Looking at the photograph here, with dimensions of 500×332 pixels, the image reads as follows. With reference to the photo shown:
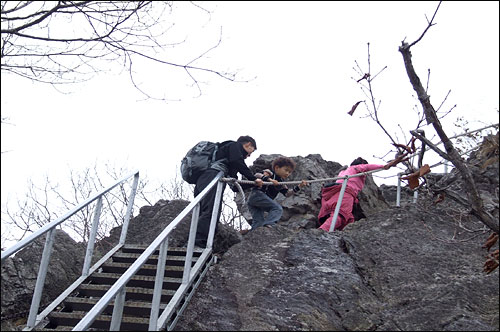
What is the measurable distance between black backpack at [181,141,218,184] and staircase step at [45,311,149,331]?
2.17 metres

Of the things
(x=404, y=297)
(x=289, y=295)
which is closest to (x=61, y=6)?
(x=289, y=295)

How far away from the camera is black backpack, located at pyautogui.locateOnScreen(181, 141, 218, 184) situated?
638 centimetres

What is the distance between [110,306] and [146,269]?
0.65 m

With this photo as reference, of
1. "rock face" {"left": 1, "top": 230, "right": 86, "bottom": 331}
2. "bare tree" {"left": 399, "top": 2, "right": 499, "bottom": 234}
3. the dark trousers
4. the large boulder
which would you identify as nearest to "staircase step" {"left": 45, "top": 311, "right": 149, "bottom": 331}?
"rock face" {"left": 1, "top": 230, "right": 86, "bottom": 331}

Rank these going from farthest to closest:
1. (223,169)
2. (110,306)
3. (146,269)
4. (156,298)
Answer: (223,169), (146,269), (110,306), (156,298)

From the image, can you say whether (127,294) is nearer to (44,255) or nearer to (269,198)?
(44,255)

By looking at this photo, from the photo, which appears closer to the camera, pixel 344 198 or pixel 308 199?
pixel 344 198

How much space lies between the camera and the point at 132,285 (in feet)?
17.2

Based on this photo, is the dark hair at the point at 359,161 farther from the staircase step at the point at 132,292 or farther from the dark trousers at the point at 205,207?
the staircase step at the point at 132,292

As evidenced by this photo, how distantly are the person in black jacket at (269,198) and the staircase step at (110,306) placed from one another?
89.8 inches

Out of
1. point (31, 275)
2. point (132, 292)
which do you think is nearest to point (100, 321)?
point (132, 292)

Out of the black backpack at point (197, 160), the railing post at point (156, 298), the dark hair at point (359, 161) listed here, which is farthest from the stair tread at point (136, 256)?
the dark hair at point (359, 161)

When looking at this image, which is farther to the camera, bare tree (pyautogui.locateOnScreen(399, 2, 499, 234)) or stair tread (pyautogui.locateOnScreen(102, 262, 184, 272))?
stair tread (pyautogui.locateOnScreen(102, 262, 184, 272))

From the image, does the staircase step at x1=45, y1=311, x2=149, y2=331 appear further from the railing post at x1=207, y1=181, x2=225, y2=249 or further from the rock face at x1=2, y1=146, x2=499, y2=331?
the railing post at x1=207, y1=181, x2=225, y2=249
